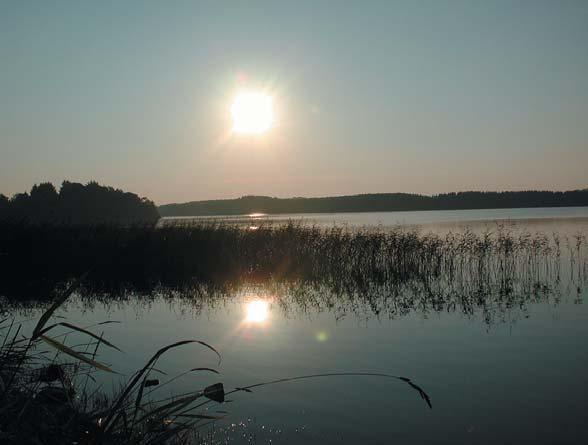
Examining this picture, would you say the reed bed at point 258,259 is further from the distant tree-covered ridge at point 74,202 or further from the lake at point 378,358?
the distant tree-covered ridge at point 74,202

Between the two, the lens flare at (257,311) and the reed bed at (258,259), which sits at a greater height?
the reed bed at (258,259)

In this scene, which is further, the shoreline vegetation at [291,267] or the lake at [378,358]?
the shoreline vegetation at [291,267]

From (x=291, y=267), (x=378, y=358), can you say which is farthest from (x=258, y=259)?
(x=378, y=358)

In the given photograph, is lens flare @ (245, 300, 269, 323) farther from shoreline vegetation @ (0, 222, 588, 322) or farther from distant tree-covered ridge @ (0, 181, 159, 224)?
distant tree-covered ridge @ (0, 181, 159, 224)

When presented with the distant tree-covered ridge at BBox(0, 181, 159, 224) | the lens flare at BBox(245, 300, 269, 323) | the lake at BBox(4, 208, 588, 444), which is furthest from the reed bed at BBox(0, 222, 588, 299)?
the distant tree-covered ridge at BBox(0, 181, 159, 224)

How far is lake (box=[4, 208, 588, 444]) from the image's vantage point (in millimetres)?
5797

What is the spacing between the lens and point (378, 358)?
859cm

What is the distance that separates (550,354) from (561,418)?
114 inches

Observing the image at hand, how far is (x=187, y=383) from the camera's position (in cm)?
721

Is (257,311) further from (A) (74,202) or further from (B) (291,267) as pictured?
(A) (74,202)

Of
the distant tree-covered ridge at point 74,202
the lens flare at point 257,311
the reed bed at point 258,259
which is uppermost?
the distant tree-covered ridge at point 74,202

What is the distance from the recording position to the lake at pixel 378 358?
19.0ft

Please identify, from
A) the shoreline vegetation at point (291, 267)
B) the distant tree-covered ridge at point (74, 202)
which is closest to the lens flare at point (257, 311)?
the shoreline vegetation at point (291, 267)

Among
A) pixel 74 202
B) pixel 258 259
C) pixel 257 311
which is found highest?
pixel 74 202
